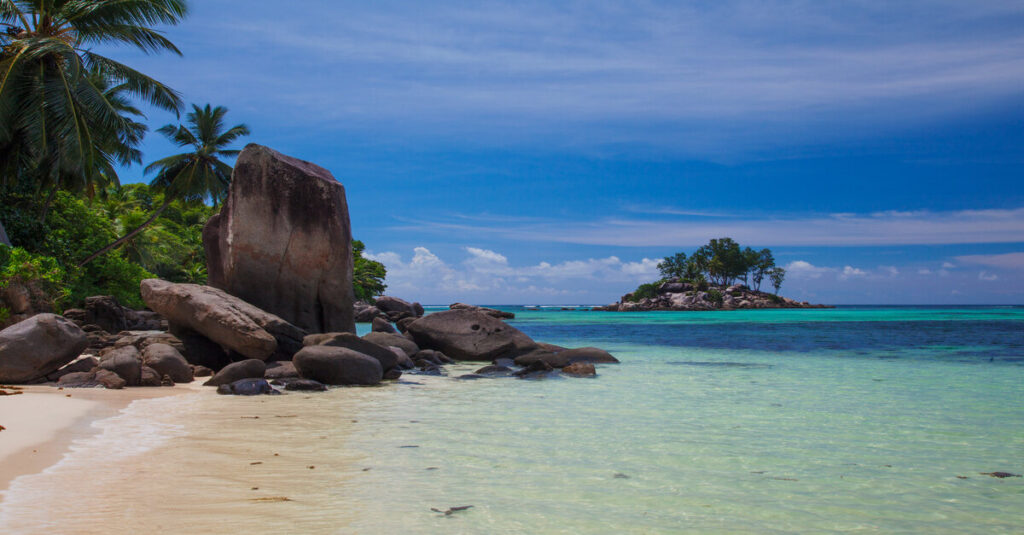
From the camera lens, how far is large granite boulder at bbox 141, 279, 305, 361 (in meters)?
10.6

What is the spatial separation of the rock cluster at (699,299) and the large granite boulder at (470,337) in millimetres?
72366

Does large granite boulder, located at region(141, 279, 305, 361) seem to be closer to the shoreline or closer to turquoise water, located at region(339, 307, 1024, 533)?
the shoreline

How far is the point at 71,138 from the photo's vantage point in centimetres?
1602

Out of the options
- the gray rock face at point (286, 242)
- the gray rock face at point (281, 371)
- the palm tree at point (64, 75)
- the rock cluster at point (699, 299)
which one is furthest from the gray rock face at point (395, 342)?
the rock cluster at point (699, 299)

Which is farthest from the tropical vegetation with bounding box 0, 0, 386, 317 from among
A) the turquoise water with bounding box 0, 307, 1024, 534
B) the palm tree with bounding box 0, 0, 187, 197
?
the turquoise water with bounding box 0, 307, 1024, 534

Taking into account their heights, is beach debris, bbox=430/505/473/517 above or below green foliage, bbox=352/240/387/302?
below

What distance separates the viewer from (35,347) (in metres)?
9.05

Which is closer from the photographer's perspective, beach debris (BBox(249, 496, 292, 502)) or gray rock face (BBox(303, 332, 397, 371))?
beach debris (BBox(249, 496, 292, 502))

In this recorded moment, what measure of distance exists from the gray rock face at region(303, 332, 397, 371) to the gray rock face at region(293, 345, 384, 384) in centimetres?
63

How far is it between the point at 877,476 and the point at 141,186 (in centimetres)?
4586

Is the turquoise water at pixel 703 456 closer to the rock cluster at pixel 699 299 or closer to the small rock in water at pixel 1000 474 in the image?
the small rock in water at pixel 1000 474

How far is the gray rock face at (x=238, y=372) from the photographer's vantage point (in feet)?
30.9

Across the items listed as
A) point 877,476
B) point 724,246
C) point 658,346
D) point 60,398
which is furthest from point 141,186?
point 724,246

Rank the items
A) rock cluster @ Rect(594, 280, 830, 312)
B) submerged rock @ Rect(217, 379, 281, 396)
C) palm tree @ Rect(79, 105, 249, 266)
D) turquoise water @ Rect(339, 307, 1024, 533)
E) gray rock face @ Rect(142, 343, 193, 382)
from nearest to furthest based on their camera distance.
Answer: turquoise water @ Rect(339, 307, 1024, 533) < submerged rock @ Rect(217, 379, 281, 396) < gray rock face @ Rect(142, 343, 193, 382) < palm tree @ Rect(79, 105, 249, 266) < rock cluster @ Rect(594, 280, 830, 312)
